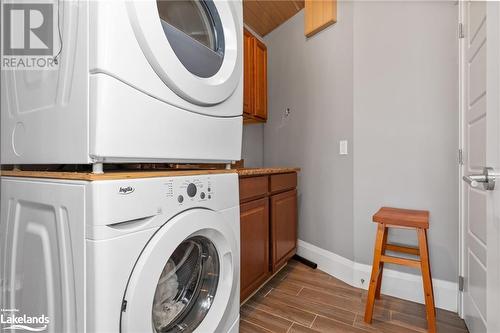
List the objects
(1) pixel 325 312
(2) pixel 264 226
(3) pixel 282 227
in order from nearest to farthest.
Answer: (1) pixel 325 312
(2) pixel 264 226
(3) pixel 282 227

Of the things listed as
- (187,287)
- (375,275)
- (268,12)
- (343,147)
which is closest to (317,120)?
(343,147)

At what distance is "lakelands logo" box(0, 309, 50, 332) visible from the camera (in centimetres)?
76

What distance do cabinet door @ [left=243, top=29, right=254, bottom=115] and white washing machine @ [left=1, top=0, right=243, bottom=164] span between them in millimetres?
1070

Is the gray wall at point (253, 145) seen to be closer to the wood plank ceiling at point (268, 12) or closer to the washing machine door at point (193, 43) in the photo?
the wood plank ceiling at point (268, 12)

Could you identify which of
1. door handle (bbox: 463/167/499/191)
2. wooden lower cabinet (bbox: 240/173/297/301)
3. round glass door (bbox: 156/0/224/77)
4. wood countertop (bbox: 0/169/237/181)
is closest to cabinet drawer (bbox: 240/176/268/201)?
wooden lower cabinet (bbox: 240/173/297/301)

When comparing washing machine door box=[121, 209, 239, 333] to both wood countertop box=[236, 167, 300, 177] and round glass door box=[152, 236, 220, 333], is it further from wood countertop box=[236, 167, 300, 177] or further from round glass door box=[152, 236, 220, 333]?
wood countertop box=[236, 167, 300, 177]

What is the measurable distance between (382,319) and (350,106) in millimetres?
1430

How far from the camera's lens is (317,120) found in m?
2.26

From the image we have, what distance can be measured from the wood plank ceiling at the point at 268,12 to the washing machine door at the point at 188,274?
7.16 feet

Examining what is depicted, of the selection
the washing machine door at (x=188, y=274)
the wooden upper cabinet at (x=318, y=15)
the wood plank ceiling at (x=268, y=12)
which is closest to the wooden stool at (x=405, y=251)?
the washing machine door at (x=188, y=274)

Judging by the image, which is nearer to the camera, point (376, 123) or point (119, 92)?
point (119, 92)

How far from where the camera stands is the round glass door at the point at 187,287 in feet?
3.09

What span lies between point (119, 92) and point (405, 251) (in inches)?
69.6

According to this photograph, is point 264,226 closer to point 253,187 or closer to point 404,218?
point 253,187
